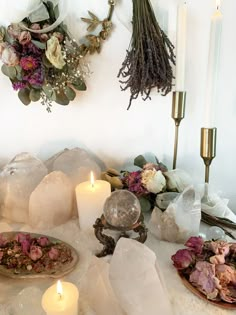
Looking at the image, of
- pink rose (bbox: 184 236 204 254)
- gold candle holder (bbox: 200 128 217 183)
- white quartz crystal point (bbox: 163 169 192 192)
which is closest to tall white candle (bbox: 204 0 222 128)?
gold candle holder (bbox: 200 128 217 183)

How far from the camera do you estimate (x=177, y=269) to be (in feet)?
2.13

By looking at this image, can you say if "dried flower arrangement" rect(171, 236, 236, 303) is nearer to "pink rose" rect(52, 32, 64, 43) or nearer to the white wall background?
the white wall background

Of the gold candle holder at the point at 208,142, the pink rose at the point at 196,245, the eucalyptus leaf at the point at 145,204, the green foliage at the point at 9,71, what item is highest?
the green foliage at the point at 9,71

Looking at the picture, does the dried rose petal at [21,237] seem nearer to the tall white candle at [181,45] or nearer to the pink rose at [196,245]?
the pink rose at [196,245]

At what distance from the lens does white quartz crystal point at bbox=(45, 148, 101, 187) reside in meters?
0.85

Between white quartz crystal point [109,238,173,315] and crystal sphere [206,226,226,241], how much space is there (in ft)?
0.67

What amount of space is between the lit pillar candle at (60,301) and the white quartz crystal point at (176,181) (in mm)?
352

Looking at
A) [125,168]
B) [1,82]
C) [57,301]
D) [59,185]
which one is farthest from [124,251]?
[1,82]

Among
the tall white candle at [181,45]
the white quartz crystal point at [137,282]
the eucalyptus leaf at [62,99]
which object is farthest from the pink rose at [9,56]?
the white quartz crystal point at [137,282]

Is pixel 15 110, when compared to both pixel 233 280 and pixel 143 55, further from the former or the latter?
pixel 233 280

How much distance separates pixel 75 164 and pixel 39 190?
12 centimetres

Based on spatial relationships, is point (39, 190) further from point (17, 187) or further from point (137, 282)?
point (137, 282)

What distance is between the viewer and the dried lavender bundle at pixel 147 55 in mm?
776

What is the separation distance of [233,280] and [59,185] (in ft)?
1.26
